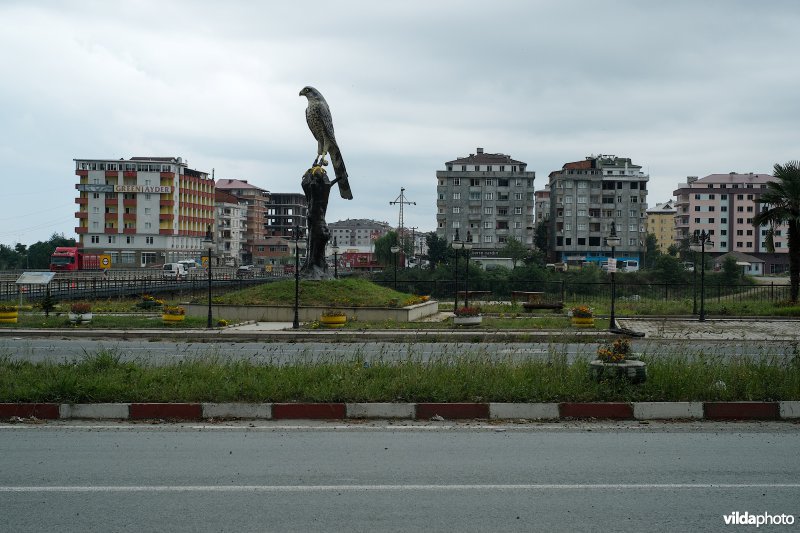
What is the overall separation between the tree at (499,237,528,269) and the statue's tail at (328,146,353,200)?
4888cm

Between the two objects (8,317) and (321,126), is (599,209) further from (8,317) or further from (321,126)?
(8,317)

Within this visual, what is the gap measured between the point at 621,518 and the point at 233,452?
13.8ft

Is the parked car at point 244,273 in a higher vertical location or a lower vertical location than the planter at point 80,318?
higher

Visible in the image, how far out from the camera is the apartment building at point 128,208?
104625 mm

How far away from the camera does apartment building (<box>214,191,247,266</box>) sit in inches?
5408

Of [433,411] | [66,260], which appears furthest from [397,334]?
[66,260]

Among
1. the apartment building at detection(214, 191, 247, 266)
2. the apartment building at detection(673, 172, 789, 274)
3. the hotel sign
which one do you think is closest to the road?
the hotel sign

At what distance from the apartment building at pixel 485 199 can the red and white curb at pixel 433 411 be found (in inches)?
3372

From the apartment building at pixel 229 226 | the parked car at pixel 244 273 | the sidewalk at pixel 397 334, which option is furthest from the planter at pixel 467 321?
the apartment building at pixel 229 226

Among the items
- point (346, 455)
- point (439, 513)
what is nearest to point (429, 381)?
point (346, 455)

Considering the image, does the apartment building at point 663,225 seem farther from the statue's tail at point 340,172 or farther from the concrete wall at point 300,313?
the concrete wall at point 300,313

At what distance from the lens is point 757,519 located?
20.2 feet

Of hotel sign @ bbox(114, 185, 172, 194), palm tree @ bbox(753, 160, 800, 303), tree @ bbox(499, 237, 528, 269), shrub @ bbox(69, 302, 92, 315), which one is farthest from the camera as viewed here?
hotel sign @ bbox(114, 185, 172, 194)

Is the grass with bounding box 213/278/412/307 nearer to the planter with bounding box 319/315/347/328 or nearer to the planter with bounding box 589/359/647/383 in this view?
the planter with bounding box 319/315/347/328
